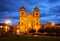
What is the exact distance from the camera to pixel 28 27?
10475 cm

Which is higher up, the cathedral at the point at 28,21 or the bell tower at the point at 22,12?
the bell tower at the point at 22,12

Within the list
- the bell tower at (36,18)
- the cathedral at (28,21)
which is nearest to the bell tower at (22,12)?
the cathedral at (28,21)

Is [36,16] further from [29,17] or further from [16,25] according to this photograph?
[16,25]

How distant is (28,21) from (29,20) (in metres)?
1.31

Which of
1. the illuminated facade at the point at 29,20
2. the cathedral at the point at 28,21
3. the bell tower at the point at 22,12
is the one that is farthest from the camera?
the bell tower at the point at 22,12

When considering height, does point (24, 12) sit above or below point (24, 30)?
above

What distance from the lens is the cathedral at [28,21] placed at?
4085 inches

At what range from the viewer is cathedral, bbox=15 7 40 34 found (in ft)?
340

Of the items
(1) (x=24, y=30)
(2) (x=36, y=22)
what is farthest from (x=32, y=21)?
(1) (x=24, y=30)

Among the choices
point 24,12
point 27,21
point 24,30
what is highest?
point 24,12

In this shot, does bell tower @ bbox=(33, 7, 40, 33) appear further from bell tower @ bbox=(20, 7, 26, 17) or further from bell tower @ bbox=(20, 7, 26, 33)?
bell tower @ bbox=(20, 7, 26, 33)

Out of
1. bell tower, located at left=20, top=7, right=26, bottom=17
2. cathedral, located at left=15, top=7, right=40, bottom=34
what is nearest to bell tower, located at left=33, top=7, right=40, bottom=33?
cathedral, located at left=15, top=7, right=40, bottom=34

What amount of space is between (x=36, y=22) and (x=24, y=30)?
10663 millimetres

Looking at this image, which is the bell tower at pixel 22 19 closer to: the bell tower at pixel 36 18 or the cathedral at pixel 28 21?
the cathedral at pixel 28 21
